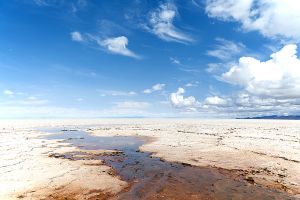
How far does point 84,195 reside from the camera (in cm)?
1568

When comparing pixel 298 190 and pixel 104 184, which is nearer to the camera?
pixel 298 190

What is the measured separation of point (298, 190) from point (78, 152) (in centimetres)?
2238

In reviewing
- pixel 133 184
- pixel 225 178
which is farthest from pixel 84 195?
pixel 225 178

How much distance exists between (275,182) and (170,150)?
50.3 ft

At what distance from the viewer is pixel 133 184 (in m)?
18.0

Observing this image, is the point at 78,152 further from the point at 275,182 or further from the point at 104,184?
the point at 275,182

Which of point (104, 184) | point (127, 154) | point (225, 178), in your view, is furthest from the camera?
point (127, 154)

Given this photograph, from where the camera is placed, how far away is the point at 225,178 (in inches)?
762

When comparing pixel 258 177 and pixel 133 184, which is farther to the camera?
pixel 258 177

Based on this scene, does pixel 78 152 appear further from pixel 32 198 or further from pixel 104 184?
pixel 32 198

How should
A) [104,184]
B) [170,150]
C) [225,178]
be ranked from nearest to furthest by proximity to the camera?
1. [104,184]
2. [225,178]
3. [170,150]

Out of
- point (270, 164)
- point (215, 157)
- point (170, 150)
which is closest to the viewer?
point (270, 164)

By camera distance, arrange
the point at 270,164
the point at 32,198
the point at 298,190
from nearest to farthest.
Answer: the point at 32,198, the point at 298,190, the point at 270,164

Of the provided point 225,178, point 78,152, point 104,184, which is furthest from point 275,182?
point 78,152
